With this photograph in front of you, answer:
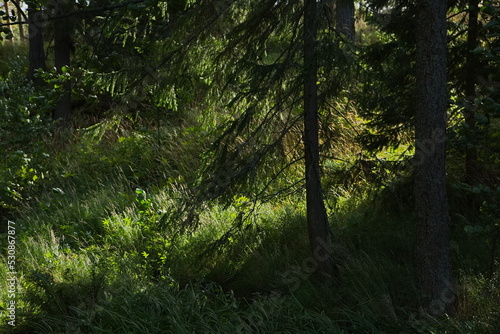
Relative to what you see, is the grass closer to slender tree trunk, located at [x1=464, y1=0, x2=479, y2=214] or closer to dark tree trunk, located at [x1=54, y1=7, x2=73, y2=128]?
slender tree trunk, located at [x1=464, y1=0, x2=479, y2=214]

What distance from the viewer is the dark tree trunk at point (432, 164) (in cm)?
446

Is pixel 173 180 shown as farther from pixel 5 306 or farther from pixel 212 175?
pixel 5 306

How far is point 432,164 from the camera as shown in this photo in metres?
4.57

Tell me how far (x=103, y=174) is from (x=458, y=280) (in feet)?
22.8

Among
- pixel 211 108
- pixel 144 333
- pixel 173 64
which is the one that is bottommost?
pixel 144 333

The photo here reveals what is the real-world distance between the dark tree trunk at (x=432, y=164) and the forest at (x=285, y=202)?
0.04ft

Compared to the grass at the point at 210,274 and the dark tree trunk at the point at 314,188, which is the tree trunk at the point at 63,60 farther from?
the dark tree trunk at the point at 314,188

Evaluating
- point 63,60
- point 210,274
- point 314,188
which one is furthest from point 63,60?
point 314,188

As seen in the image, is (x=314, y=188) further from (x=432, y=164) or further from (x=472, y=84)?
(x=472, y=84)

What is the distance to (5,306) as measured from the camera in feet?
17.3

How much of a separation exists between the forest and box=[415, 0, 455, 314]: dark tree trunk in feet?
0.04

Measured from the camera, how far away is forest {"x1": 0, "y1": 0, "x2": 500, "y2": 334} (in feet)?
14.9

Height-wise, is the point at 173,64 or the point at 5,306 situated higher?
the point at 173,64

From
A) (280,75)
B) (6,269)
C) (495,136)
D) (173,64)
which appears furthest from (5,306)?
(495,136)
